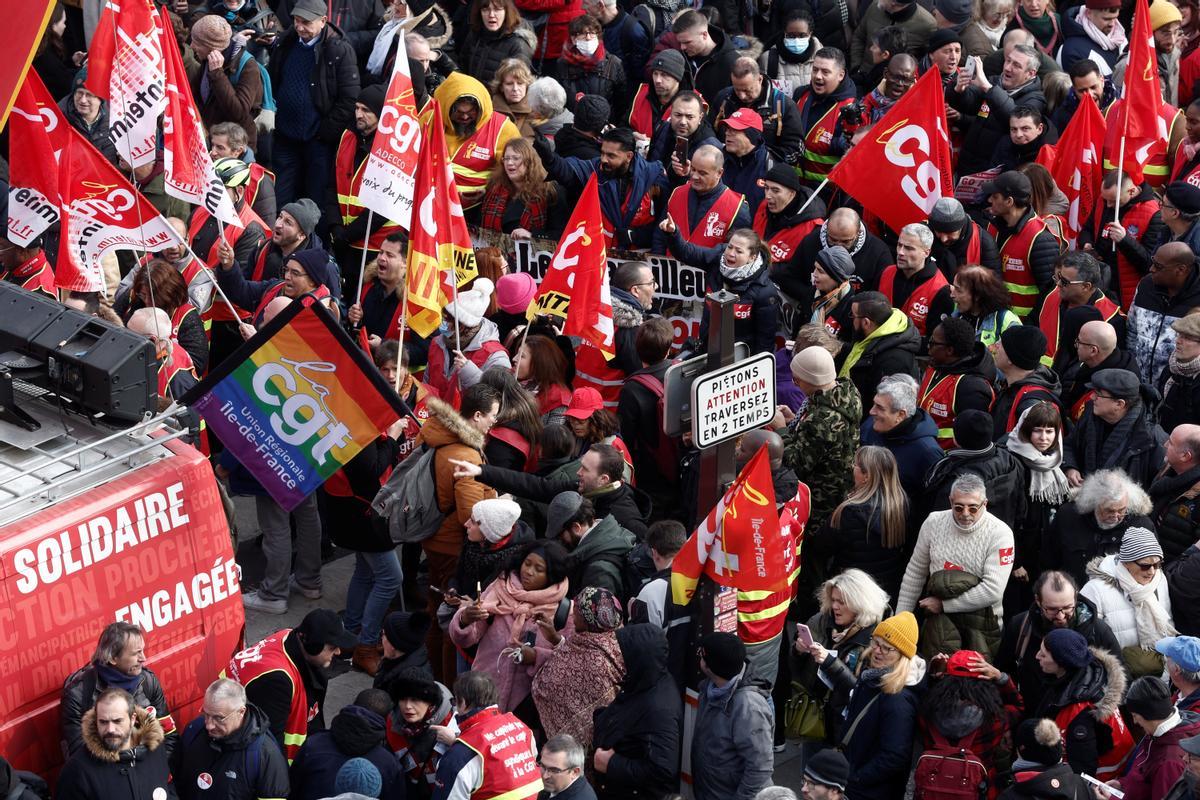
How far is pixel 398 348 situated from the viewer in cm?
1131

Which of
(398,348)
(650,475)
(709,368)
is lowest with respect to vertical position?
(650,475)

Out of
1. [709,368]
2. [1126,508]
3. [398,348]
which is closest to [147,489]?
[709,368]

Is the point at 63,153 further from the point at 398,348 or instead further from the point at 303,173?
the point at 303,173

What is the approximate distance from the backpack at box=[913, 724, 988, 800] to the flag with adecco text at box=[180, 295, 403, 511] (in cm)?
315

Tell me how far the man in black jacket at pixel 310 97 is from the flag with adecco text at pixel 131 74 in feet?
10.5

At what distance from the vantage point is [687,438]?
35.8ft

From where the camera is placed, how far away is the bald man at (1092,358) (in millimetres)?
10984

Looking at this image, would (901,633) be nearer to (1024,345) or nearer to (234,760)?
(1024,345)

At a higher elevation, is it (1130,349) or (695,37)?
(695,37)

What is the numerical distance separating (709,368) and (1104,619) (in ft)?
→ 8.08

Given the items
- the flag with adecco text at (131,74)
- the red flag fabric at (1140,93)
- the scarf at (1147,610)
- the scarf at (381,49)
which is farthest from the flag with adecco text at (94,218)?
the red flag fabric at (1140,93)

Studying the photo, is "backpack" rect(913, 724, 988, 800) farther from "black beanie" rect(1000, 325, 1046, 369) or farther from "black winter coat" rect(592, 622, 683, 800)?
"black beanie" rect(1000, 325, 1046, 369)

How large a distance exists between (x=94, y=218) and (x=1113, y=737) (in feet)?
21.7

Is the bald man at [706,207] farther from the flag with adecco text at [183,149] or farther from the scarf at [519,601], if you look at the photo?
the scarf at [519,601]
